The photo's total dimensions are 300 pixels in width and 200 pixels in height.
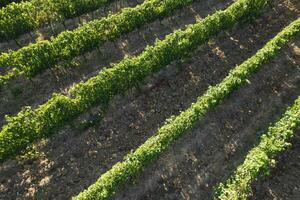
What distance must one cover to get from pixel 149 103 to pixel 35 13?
12639mm

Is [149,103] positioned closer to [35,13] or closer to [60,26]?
[60,26]

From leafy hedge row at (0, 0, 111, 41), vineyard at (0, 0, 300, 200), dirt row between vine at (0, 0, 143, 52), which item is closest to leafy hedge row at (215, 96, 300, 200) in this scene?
vineyard at (0, 0, 300, 200)

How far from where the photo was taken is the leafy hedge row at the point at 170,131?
20.9m

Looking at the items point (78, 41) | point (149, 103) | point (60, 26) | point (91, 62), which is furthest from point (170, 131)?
point (60, 26)

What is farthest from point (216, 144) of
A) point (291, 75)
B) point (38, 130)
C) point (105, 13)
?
point (105, 13)

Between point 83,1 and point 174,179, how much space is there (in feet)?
57.5

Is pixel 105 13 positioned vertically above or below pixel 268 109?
above

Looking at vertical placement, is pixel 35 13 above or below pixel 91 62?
above

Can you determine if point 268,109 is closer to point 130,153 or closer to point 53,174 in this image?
point 130,153

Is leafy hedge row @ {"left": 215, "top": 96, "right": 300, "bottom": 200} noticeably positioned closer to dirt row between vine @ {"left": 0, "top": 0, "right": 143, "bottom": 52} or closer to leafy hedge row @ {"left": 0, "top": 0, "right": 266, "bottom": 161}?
leafy hedge row @ {"left": 0, "top": 0, "right": 266, "bottom": 161}

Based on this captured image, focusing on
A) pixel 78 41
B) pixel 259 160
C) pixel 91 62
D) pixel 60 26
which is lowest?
pixel 259 160

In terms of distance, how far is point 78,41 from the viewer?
1123 inches

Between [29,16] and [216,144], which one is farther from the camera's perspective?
[29,16]

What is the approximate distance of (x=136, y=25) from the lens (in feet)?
102
